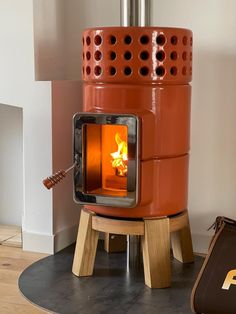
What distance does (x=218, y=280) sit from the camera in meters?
1.71

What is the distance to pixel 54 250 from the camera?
224 centimetres

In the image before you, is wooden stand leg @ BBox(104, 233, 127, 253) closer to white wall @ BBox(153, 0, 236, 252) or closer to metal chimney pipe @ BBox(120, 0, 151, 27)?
white wall @ BBox(153, 0, 236, 252)

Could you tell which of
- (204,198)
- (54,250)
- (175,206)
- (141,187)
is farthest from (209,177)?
(54,250)

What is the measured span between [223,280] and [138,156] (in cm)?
45

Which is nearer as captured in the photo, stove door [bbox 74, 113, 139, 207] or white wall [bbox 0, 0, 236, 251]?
stove door [bbox 74, 113, 139, 207]

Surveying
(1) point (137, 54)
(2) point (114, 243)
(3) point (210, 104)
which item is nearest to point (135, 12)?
(1) point (137, 54)

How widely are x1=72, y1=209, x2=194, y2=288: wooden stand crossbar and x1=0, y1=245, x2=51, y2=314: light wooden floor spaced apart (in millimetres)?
219

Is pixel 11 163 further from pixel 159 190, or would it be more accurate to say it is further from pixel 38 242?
pixel 159 190

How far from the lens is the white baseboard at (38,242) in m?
2.24

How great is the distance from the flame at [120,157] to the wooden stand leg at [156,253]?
190 mm

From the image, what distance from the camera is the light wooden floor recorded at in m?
1.74

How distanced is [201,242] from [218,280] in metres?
0.56

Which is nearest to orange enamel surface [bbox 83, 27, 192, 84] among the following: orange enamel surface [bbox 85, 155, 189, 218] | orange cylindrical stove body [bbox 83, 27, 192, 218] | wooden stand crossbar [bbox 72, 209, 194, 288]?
orange cylindrical stove body [bbox 83, 27, 192, 218]

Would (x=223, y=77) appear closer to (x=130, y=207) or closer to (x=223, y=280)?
(x=130, y=207)
